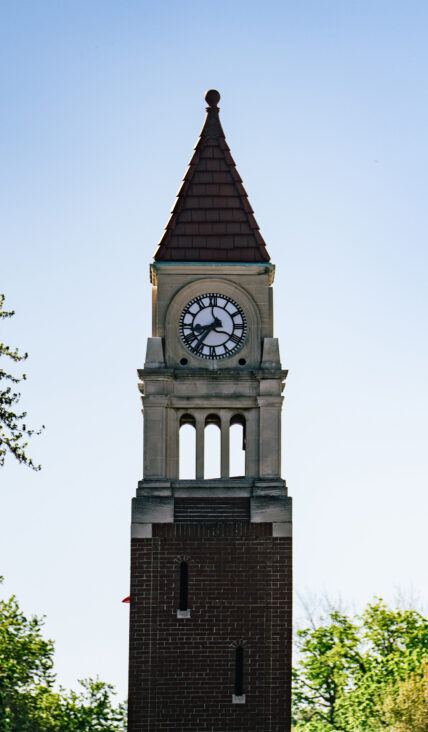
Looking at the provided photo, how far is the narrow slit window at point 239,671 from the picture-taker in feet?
176

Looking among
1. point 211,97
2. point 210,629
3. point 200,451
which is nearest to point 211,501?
point 200,451

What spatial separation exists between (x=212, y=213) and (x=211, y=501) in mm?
8808

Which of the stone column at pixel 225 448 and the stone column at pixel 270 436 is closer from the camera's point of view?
the stone column at pixel 270 436

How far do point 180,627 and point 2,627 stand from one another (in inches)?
817

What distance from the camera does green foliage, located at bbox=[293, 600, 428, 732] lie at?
72.6 metres

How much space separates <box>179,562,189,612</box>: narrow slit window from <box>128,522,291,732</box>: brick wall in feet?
0.38

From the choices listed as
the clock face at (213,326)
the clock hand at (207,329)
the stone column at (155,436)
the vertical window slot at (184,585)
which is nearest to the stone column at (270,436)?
the clock face at (213,326)

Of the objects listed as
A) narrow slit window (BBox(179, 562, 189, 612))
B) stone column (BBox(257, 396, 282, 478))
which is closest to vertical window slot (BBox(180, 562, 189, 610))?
narrow slit window (BBox(179, 562, 189, 612))

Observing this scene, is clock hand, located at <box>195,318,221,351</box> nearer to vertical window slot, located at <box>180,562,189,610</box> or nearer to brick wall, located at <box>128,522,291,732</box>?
brick wall, located at <box>128,522,291,732</box>

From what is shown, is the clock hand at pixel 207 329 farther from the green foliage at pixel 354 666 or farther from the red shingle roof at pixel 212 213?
the green foliage at pixel 354 666

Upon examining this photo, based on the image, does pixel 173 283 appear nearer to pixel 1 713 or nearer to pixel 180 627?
pixel 180 627

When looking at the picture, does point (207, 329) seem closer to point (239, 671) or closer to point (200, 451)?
point (200, 451)

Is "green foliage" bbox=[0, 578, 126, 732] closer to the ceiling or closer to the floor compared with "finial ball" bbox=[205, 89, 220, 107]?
closer to the floor

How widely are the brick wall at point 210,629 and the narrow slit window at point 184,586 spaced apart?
0.38 ft
